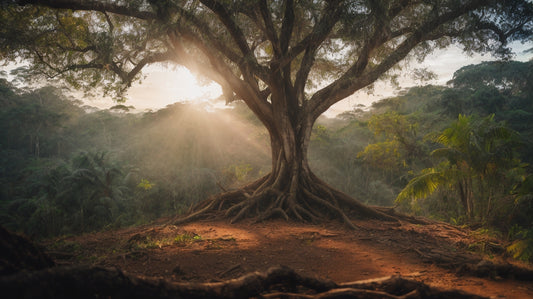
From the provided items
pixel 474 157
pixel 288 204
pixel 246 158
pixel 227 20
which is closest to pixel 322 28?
pixel 227 20

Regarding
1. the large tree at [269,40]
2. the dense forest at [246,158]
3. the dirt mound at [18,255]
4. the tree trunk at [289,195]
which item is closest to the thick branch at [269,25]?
the large tree at [269,40]

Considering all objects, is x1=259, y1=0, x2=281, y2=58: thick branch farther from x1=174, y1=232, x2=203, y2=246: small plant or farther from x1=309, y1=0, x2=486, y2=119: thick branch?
x1=174, y1=232, x2=203, y2=246: small plant

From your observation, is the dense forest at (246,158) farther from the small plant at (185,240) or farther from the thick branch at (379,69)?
the small plant at (185,240)

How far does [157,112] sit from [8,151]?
16530 millimetres

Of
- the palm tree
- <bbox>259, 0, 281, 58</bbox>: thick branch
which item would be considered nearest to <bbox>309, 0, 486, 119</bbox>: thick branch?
<bbox>259, 0, 281, 58</bbox>: thick branch

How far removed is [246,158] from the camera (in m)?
20.1

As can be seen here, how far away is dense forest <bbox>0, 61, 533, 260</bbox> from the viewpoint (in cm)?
738

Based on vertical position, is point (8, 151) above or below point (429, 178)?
above

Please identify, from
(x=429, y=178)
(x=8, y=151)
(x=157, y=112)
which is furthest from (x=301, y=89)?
(x=8, y=151)

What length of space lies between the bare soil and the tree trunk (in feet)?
4.45

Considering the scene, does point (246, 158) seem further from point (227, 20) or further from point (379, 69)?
point (227, 20)

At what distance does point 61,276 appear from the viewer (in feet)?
4.47

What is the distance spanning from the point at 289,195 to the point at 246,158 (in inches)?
499

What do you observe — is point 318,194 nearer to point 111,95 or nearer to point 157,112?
point 111,95
